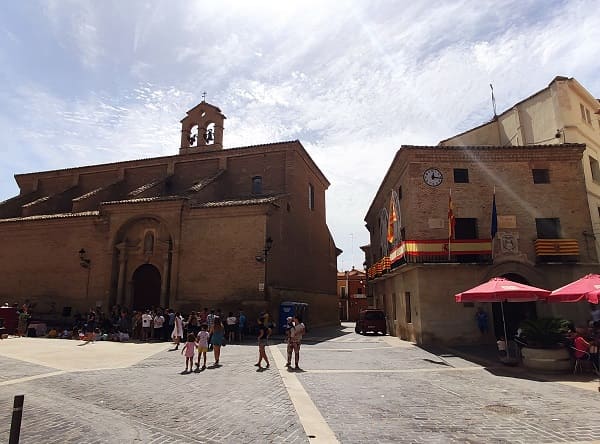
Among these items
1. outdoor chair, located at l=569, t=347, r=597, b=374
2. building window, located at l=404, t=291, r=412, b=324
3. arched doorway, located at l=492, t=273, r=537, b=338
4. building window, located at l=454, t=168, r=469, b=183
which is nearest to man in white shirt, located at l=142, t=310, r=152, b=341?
building window, located at l=404, t=291, r=412, b=324

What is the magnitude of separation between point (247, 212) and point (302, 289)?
752 centimetres

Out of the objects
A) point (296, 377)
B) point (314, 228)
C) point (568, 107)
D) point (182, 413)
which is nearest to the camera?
point (182, 413)

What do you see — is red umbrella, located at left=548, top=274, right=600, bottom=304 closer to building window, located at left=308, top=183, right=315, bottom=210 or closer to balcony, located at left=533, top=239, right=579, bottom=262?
balcony, located at left=533, top=239, right=579, bottom=262

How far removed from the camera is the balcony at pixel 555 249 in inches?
683

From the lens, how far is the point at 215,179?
87.1 feet

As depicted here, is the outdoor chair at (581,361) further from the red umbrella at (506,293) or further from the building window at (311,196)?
the building window at (311,196)

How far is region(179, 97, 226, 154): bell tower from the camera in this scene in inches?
1168

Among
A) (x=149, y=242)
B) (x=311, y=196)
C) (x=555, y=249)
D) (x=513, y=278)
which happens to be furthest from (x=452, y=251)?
(x=149, y=242)

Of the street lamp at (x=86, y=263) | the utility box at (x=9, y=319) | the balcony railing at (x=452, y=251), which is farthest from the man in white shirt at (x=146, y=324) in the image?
the balcony railing at (x=452, y=251)

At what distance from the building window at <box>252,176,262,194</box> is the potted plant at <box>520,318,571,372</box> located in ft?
62.8

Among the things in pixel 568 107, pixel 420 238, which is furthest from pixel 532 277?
pixel 568 107

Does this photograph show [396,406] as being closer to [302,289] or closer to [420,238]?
[420,238]

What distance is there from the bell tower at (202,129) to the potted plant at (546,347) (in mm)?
23483

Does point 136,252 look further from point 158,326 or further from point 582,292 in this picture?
point 582,292
